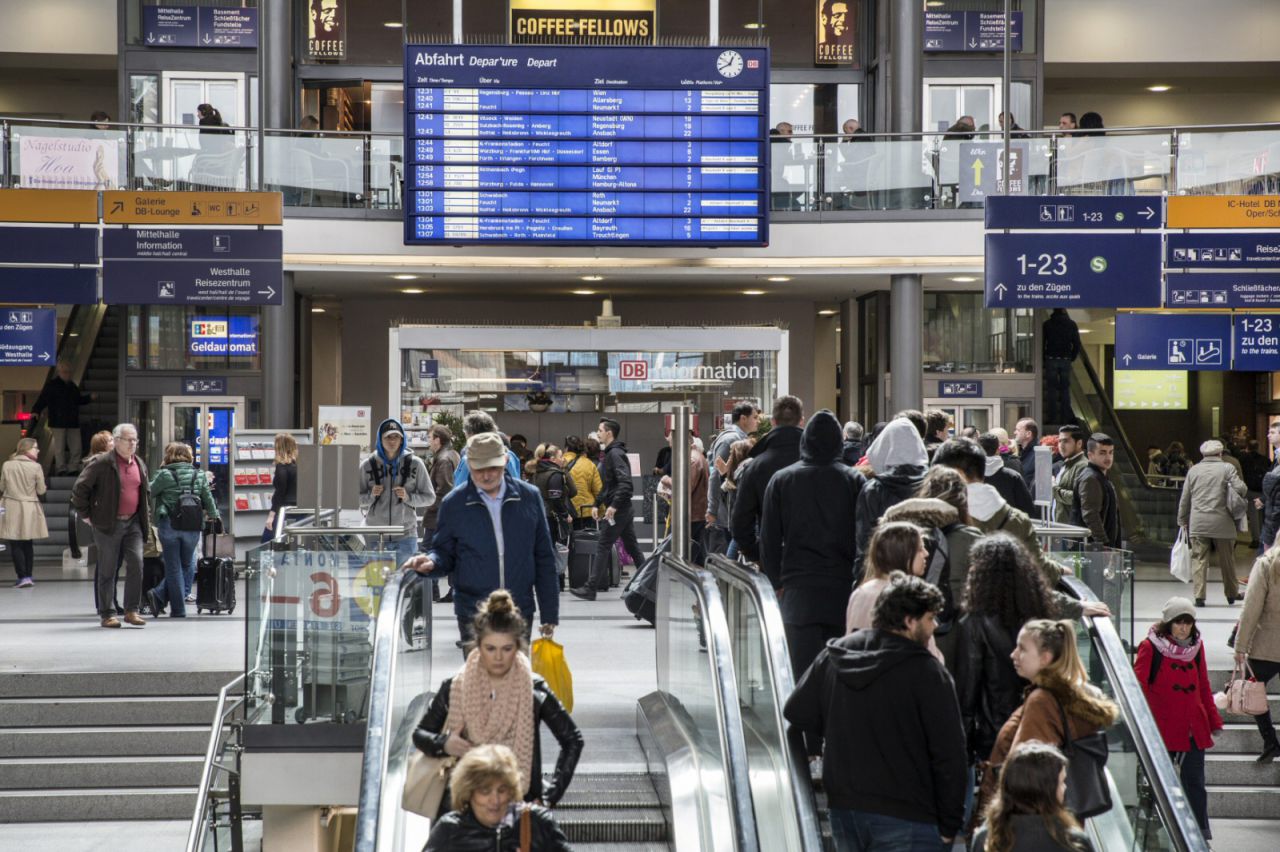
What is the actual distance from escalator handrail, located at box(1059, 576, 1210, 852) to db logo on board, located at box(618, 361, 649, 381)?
12.9m

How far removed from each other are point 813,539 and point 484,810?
8.68 feet

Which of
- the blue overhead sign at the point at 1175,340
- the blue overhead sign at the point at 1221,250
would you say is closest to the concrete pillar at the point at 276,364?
the blue overhead sign at the point at 1175,340

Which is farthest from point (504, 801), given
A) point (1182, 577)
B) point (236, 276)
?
point (236, 276)

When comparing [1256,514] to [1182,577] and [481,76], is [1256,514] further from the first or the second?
[481,76]

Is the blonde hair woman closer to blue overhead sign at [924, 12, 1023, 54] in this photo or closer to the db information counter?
the db information counter

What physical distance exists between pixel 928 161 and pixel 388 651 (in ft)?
42.9

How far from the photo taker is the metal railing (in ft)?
56.3

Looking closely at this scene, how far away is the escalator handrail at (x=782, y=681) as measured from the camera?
560 cm

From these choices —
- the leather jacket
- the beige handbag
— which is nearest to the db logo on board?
the leather jacket

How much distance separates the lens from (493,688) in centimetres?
A: 571

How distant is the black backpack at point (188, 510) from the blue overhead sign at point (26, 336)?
543 centimetres

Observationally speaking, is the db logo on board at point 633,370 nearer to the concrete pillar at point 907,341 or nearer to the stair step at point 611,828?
the concrete pillar at point 907,341

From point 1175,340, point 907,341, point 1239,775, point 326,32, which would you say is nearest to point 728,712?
point 1239,775

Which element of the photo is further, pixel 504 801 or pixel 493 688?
pixel 493 688
